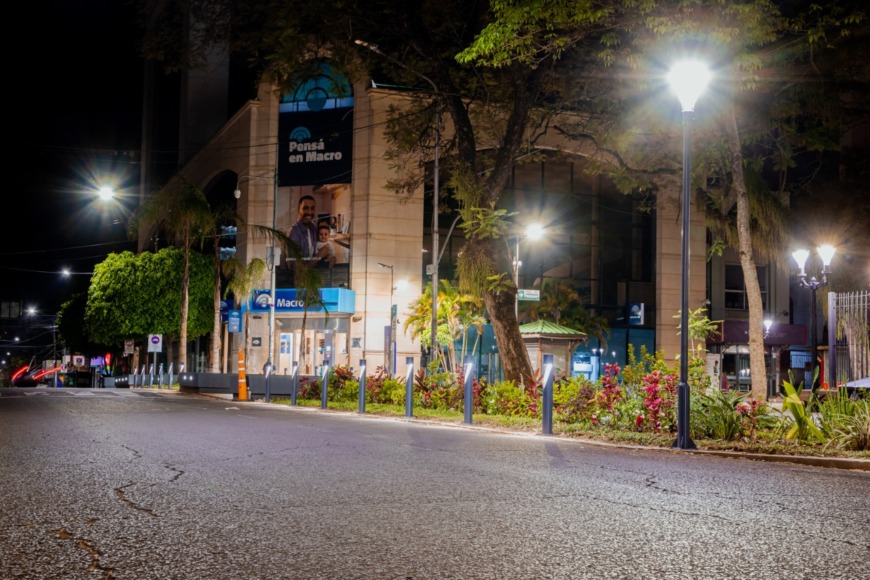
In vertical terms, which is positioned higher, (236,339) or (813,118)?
(813,118)

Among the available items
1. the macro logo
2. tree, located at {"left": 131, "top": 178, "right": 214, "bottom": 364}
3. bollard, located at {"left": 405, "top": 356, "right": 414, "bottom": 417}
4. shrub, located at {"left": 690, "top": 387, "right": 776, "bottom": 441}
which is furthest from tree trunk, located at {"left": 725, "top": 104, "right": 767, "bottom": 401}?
the macro logo

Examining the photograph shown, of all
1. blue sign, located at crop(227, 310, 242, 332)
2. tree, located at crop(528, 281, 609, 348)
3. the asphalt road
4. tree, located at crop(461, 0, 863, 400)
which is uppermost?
tree, located at crop(461, 0, 863, 400)

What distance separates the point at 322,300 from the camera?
47.7 metres

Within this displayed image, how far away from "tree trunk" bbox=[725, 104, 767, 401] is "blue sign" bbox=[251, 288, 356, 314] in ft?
98.6

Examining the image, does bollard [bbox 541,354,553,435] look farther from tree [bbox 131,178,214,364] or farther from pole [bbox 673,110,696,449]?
tree [bbox 131,178,214,364]

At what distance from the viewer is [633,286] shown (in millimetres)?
54344

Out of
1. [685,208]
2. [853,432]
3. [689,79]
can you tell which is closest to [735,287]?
[685,208]

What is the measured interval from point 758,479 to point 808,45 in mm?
12107

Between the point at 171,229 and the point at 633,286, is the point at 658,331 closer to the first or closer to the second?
the point at 633,286

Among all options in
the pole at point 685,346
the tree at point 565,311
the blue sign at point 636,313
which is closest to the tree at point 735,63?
the pole at point 685,346

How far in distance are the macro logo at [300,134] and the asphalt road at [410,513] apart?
4131 centimetres

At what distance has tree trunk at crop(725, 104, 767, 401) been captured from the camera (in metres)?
17.8

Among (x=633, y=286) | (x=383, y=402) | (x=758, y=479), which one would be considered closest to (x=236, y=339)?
(x=633, y=286)

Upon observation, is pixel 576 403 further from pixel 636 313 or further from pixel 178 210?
pixel 636 313
